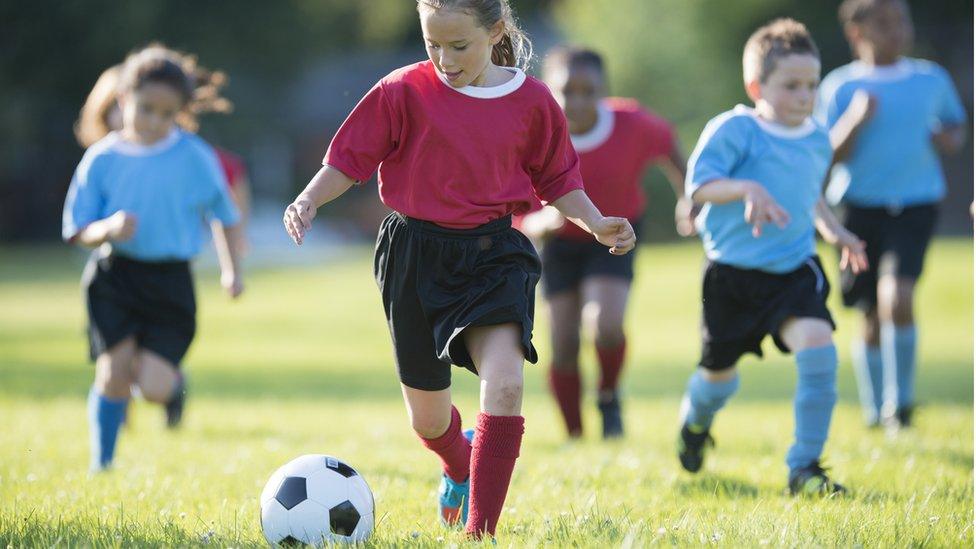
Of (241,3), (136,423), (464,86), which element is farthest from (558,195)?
(241,3)

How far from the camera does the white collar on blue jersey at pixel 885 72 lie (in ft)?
25.0

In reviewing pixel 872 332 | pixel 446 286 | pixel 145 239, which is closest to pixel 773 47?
pixel 446 286

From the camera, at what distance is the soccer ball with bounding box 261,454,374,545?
13.0 ft

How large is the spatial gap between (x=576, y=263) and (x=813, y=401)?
268cm

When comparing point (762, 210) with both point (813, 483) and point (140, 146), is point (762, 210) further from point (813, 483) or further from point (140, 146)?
point (140, 146)

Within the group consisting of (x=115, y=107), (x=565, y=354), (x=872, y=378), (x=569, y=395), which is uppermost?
(x=115, y=107)

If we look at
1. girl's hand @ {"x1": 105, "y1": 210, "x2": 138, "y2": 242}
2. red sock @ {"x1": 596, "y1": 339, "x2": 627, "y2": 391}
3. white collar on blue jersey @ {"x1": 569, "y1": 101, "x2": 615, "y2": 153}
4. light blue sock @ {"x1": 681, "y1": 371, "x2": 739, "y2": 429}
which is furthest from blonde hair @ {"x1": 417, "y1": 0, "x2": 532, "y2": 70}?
red sock @ {"x1": 596, "y1": 339, "x2": 627, "y2": 391}

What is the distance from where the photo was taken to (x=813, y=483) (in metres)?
4.90

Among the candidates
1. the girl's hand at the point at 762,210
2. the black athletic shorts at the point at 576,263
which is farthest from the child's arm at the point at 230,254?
the girl's hand at the point at 762,210

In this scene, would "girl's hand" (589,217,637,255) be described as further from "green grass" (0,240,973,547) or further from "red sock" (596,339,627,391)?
"red sock" (596,339,627,391)

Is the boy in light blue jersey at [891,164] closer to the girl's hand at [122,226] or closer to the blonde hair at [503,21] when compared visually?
the blonde hair at [503,21]

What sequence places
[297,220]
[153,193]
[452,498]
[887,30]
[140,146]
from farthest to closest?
[887,30], [140,146], [153,193], [452,498], [297,220]

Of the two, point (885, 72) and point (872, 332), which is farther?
point (872, 332)

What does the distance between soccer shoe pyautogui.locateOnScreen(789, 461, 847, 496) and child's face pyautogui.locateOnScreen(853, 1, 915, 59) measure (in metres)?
3.38
